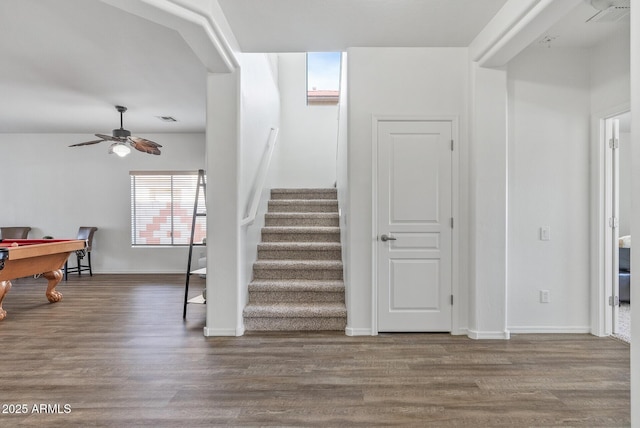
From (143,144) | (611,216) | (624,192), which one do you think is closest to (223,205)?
(143,144)

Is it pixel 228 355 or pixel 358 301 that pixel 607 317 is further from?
pixel 228 355

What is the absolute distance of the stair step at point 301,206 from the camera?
5094 mm

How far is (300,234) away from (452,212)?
6.01 feet

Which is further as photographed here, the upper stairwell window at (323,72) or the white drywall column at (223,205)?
the upper stairwell window at (323,72)

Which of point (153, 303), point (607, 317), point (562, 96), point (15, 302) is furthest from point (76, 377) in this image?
point (562, 96)

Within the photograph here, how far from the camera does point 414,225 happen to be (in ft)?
11.2

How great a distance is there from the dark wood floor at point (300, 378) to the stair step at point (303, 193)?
7.45 ft

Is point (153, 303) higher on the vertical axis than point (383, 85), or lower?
lower

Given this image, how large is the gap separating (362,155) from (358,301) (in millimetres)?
1362

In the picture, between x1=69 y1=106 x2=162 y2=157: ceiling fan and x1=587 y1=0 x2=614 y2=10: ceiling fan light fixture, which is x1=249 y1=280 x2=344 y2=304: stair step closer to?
x1=69 y1=106 x2=162 y2=157: ceiling fan

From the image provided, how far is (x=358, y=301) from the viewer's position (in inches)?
133

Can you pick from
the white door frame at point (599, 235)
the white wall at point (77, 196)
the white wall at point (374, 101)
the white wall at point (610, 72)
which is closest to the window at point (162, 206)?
the white wall at point (77, 196)

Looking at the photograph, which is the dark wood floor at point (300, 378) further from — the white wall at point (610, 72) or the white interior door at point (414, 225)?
the white wall at point (610, 72)

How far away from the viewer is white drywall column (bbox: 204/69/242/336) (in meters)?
3.34
